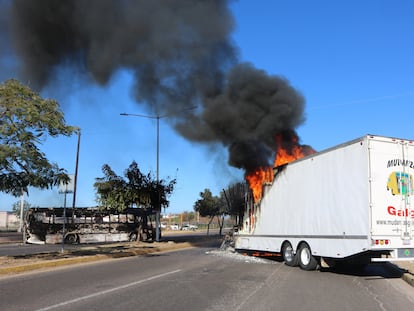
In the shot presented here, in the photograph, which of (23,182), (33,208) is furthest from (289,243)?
(33,208)

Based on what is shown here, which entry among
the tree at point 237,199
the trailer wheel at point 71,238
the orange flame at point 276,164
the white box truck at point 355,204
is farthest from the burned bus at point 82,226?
the white box truck at point 355,204

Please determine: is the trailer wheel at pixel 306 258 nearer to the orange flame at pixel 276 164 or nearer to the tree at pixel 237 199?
the orange flame at pixel 276 164

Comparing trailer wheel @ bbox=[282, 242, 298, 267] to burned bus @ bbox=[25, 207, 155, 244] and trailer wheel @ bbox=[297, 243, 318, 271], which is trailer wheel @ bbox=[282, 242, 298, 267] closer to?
trailer wheel @ bbox=[297, 243, 318, 271]

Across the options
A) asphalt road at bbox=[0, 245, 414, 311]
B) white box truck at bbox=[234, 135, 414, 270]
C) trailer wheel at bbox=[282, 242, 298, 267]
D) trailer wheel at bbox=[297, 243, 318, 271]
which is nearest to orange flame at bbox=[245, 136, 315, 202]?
trailer wheel at bbox=[282, 242, 298, 267]

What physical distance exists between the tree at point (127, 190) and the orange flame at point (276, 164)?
8.16m

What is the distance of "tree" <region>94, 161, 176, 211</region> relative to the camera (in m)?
23.0

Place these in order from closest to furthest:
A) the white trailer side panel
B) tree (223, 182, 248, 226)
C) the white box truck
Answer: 1. the white box truck
2. the white trailer side panel
3. tree (223, 182, 248, 226)

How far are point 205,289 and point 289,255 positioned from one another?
16.8 ft

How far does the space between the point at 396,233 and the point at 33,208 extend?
2200 centimetres

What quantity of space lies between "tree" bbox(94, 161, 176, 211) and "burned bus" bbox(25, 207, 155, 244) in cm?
190

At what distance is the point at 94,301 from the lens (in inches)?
288

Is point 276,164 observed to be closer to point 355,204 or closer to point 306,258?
point 306,258

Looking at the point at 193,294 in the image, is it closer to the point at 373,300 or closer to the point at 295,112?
the point at 373,300

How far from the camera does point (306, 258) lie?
11945 mm
